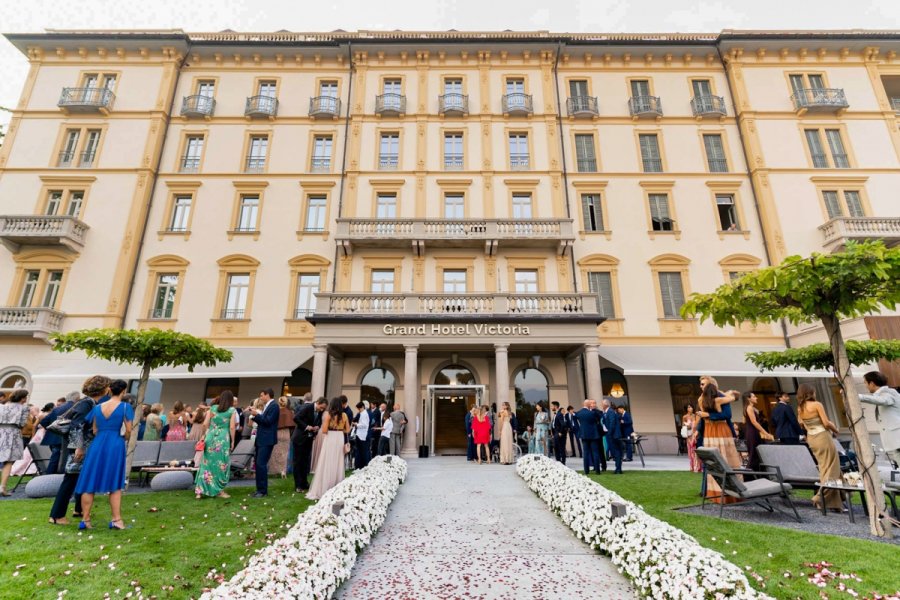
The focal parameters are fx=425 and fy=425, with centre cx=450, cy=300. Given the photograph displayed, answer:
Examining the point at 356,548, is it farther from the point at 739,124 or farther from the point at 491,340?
the point at 739,124

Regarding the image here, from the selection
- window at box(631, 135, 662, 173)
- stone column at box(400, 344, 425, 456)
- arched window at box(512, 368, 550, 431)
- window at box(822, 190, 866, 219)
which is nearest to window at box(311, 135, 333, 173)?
stone column at box(400, 344, 425, 456)

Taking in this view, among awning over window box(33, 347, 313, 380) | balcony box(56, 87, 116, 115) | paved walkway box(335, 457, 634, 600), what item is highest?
balcony box(56, 87, 116, 115)

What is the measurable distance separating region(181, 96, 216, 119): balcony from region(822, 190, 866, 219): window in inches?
1103

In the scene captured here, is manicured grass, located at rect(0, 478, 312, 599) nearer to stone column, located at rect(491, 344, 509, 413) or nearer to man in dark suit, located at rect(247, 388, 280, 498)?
man in dark suit, located at rect(247, 388, 280, 498)

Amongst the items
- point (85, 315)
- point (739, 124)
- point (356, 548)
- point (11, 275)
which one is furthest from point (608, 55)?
point (11, 275)

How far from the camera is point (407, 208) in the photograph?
739 inches

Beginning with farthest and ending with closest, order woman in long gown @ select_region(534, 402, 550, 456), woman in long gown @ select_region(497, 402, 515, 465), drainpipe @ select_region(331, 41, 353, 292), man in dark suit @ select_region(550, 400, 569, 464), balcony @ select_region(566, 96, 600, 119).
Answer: balcony @ select_region(566, 96, 600, 119), drainpipe @ select_region(331, 41, 353, 292), woman in long gown @ select_region(534, 402, 550, 456), man in dark suit @ select_region(550, 400, 569, 464), woman in long gown @ select_region(497, 402, 515, 465)

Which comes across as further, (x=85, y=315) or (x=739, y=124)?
(x=739, y=124)

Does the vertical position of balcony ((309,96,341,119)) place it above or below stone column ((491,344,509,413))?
above

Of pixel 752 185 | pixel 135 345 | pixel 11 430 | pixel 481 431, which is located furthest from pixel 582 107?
pixel 11 430

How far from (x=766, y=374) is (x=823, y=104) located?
13.4 metres

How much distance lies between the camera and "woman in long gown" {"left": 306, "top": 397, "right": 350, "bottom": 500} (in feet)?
25.0

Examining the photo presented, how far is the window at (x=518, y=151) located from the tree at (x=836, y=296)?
14.1 m

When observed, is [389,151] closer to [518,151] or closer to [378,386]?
[518,151]
